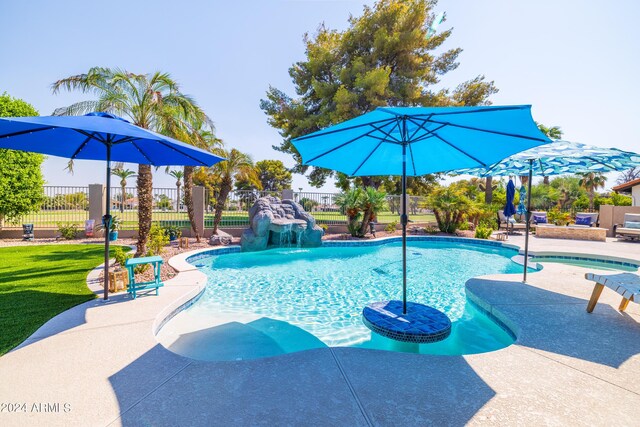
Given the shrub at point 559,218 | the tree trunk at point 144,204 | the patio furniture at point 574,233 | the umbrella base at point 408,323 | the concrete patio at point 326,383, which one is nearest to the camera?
the concrete patio at point 326,383

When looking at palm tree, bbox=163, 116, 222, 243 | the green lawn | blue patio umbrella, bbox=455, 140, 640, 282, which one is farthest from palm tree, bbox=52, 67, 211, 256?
blue patio umbrella, bbox=455, 140, 640, 282

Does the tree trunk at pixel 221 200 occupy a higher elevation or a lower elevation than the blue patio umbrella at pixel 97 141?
lower

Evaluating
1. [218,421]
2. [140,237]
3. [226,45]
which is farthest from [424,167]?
[226,45]

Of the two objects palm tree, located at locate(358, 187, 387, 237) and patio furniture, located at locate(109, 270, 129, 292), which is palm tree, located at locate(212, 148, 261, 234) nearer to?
palm tree, located at locate(358, 187, 387, 237)

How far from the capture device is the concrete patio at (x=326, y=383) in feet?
6.75

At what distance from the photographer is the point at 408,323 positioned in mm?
3666

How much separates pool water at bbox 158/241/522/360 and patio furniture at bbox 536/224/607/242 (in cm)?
515

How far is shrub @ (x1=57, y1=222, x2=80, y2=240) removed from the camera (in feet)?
39.2

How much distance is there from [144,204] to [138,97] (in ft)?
10.8

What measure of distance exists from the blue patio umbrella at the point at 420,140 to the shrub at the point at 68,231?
1251 cm

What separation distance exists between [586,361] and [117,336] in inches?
197

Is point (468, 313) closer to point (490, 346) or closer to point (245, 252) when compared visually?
point (490, 346)

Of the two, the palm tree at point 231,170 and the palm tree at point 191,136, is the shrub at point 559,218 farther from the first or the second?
the palm tree at point 191,136

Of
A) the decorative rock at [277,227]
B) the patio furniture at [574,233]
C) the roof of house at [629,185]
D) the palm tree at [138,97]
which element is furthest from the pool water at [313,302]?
the roof of house at [629,185]
